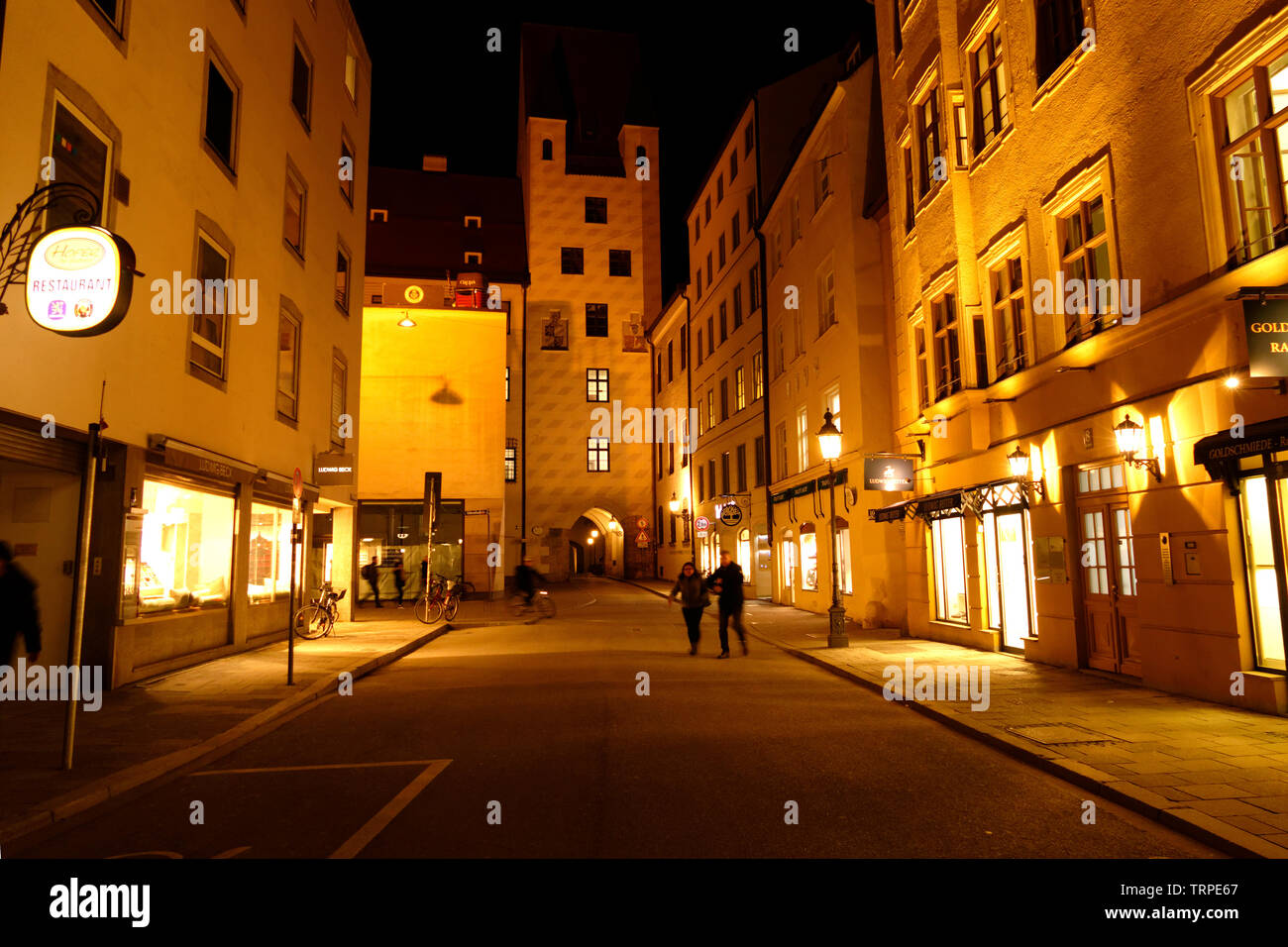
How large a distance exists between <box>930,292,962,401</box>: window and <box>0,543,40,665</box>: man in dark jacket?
14.0m

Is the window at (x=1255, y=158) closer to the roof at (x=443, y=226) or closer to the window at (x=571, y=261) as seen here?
the roof at (x=443, y=226)

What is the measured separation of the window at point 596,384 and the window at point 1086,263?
3699cm

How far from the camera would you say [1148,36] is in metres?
10.2

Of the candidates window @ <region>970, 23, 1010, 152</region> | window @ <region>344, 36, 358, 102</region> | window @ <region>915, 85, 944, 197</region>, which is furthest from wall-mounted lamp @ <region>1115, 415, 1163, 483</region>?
window @ <region>344, 36, 358, 102</region>

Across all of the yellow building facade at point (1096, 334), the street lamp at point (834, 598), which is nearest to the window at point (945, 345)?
the yellow building facade at point (1096, 334)

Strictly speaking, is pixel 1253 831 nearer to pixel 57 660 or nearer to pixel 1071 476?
pixel 1071 476

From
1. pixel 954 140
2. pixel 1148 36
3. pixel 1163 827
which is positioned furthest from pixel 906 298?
pixel 1163 827

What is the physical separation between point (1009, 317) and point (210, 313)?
13.4 metres

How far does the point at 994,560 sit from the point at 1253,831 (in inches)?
395

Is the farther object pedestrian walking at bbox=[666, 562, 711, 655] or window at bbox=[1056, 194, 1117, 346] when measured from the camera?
pedestrian walking at bbox=[666, 562, 711, 655]

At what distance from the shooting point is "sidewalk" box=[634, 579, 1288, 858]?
5.48 meters

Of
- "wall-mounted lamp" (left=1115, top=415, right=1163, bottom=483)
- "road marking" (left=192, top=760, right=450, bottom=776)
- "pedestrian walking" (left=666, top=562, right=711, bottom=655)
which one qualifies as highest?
"wall-mounted lamp" (left=1115, top=415, right=1163, bottom=483)

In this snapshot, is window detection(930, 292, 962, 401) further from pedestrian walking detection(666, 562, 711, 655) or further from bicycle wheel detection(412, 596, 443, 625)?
bicycle wheel detection(412, 596, 443, 625)

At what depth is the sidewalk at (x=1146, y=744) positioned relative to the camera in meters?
5.48
